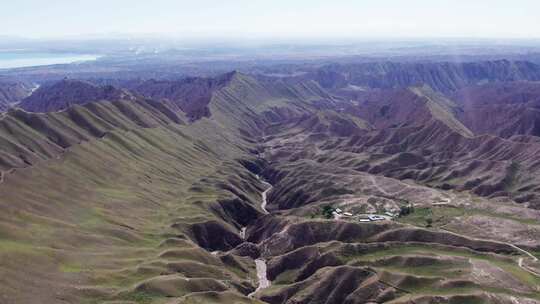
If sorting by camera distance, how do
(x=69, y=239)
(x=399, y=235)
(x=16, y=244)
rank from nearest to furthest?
(x=16, y=244), (x=69, y=239), (x=399, y=235)

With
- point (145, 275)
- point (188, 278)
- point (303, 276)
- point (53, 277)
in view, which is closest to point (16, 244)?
point (53, 277)

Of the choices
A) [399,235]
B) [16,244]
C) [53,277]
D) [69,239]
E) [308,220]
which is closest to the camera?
[53,277]

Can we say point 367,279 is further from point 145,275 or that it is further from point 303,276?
point 145,275

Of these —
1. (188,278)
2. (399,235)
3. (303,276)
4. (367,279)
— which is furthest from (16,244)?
(399,235)

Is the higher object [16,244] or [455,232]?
[16,244]

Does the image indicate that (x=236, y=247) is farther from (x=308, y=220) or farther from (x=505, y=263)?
(x=505, y=263)

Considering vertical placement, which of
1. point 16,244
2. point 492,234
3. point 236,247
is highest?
point 16,244

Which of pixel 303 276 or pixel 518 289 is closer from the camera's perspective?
pixel 518 289

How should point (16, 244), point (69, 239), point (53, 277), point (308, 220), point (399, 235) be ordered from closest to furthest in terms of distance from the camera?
1. point (53, 277)
2. point (16, 244)
3. point (69, 239)
4. point (399, 235)
5. point (308, 220)

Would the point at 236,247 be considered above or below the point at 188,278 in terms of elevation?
below
